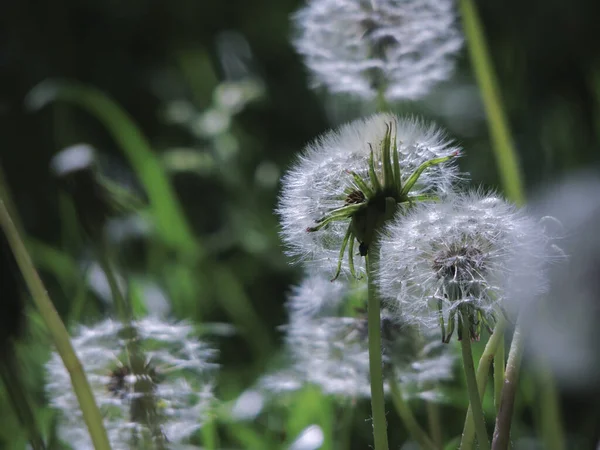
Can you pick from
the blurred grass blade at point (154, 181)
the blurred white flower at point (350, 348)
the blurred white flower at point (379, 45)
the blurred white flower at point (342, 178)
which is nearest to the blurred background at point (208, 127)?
the blurred grass blade at point (154, 181)

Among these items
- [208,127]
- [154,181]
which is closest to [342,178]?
[154,181]

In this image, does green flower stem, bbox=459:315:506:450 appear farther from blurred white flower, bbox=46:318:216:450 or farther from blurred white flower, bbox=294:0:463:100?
blurred white flower, bbox=294:0:463:100

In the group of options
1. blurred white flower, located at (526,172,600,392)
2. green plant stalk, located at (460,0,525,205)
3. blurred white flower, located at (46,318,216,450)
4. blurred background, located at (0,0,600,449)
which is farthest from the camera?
blurred background, located at (0,0,600,449)

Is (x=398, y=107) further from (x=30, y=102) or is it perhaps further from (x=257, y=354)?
(x=30, y=102)

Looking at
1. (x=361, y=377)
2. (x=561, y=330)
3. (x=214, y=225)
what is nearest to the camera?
(x=561, y=330)

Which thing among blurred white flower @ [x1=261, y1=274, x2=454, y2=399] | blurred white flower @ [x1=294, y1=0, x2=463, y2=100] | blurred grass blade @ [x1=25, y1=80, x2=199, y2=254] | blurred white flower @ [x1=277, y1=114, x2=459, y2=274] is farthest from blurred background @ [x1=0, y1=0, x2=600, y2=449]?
blurred white flower @ [x1=277, y1=114, x2=459, y2=274]

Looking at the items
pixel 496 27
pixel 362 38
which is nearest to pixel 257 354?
pixel 362 38
